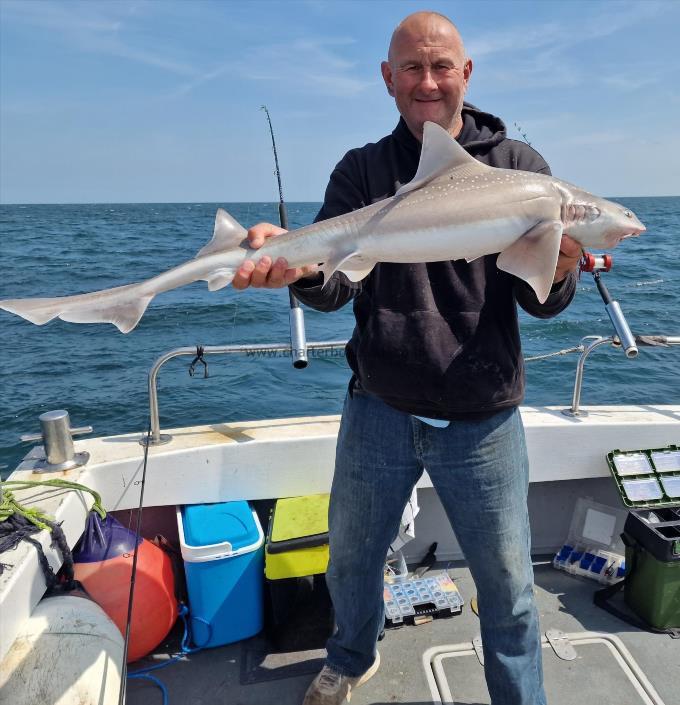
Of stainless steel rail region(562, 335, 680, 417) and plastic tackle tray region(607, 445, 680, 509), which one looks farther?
stainless steel rail region(562, 335, 680, 417)

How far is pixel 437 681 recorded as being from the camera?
3322mm

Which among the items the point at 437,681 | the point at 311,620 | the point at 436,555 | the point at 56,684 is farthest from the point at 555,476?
the point at 56,684

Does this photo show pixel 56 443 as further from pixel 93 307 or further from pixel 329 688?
pixel 329 688

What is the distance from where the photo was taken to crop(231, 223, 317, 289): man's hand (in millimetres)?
2443

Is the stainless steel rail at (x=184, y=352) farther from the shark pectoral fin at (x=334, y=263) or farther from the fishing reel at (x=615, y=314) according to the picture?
the fishing reel at (x=615, y=314)

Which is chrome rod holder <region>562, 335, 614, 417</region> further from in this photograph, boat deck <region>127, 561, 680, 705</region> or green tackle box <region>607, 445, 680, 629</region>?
boat deck <region>127, 561, 680, 705</region>

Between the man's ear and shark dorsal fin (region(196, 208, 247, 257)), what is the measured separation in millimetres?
963

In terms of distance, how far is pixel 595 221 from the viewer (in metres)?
2.41

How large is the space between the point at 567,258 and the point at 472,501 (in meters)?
1.08

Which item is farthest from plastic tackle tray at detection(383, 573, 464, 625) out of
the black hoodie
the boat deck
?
the black hoodie

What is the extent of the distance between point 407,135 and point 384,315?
2.89ft

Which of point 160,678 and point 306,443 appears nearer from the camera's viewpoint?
point 160,678

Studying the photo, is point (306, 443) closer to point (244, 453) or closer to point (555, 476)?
point (244, 453)

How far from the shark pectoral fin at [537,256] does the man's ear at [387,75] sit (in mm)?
995
